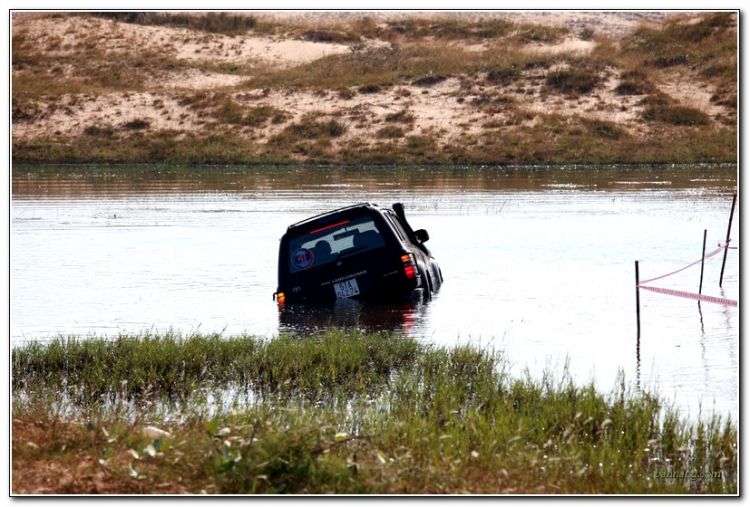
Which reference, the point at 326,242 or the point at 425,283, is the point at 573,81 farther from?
the point at 326,242

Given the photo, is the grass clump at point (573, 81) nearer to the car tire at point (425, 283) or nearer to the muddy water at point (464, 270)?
the muddy water at point (464, 270)

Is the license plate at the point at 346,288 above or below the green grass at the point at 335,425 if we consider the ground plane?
above

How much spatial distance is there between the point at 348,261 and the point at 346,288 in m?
0.36

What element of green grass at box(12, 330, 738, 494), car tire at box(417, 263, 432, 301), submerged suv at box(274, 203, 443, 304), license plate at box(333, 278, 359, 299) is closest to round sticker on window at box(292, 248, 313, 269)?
submerged suv at box(274, 203, 443, 304)

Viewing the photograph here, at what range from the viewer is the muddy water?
13023mm

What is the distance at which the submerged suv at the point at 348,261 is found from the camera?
1472cm

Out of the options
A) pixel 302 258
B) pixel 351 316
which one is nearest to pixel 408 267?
pixel 351 316

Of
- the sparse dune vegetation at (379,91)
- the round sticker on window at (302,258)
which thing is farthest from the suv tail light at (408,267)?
the sparse dune vegetation at (379,91)

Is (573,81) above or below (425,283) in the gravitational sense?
above

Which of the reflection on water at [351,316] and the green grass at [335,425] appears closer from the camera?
the green grass at [335,425]

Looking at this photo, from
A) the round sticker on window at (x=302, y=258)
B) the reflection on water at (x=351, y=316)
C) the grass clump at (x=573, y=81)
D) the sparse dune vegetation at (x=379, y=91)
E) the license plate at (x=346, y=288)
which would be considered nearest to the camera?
the reflection on water at (x=351, y=316)

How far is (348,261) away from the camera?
48.9 feet

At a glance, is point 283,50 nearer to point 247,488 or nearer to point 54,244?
point 54,244

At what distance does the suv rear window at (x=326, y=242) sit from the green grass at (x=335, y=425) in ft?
9.04
